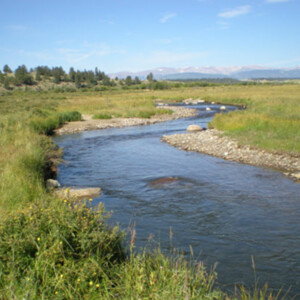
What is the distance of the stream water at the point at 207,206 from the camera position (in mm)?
6074

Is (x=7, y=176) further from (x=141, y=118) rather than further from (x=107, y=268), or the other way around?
(x=141, y=118)

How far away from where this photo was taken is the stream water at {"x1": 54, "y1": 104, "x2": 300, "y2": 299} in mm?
6074

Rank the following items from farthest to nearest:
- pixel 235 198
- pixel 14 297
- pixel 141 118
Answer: pixel 141 118
pixel 235 198
pixel 14 297

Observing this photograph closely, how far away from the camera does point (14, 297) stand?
3.43 m

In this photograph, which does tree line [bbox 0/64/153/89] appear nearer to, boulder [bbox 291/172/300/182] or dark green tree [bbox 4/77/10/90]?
dark green tree [bbox 4/77/10/90]

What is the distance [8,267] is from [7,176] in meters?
4.49

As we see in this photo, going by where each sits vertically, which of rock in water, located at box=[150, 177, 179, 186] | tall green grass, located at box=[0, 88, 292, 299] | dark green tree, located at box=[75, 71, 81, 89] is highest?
dark green tree, located at box=[75, 71, 81, 89]

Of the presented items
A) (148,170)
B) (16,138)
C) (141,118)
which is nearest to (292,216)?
(148,170)

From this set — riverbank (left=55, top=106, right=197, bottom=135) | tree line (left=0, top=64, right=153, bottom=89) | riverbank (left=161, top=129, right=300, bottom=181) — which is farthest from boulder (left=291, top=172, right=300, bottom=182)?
tree line (left=0, top=64, right=153, bottom=89)

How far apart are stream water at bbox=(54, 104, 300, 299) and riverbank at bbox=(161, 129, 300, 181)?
2.05 feet

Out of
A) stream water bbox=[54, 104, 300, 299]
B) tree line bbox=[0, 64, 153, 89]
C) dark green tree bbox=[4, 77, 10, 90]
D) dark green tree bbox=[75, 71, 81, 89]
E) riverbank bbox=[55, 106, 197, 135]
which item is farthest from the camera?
dark green tree bbox=[75, 71, 81, 89]

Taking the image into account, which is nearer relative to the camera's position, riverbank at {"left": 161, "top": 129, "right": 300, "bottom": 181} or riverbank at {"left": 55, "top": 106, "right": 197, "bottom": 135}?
riverbank at {"left": 161, "top": 129, "right": 300, "bottom": 181}

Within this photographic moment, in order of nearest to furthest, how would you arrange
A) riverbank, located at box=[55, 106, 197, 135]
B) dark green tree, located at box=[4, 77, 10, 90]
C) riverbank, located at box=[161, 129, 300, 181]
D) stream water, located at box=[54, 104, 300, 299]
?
stream water, located at box=[54, 104, 300, 299] < riverbank, located at box=[161, 129, 300, 181] < riverbank, located at box=[55, 106, 197, 135] < dark green tree, located at box=[4, 77, 10, 90]

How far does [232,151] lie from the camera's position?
1546cm
